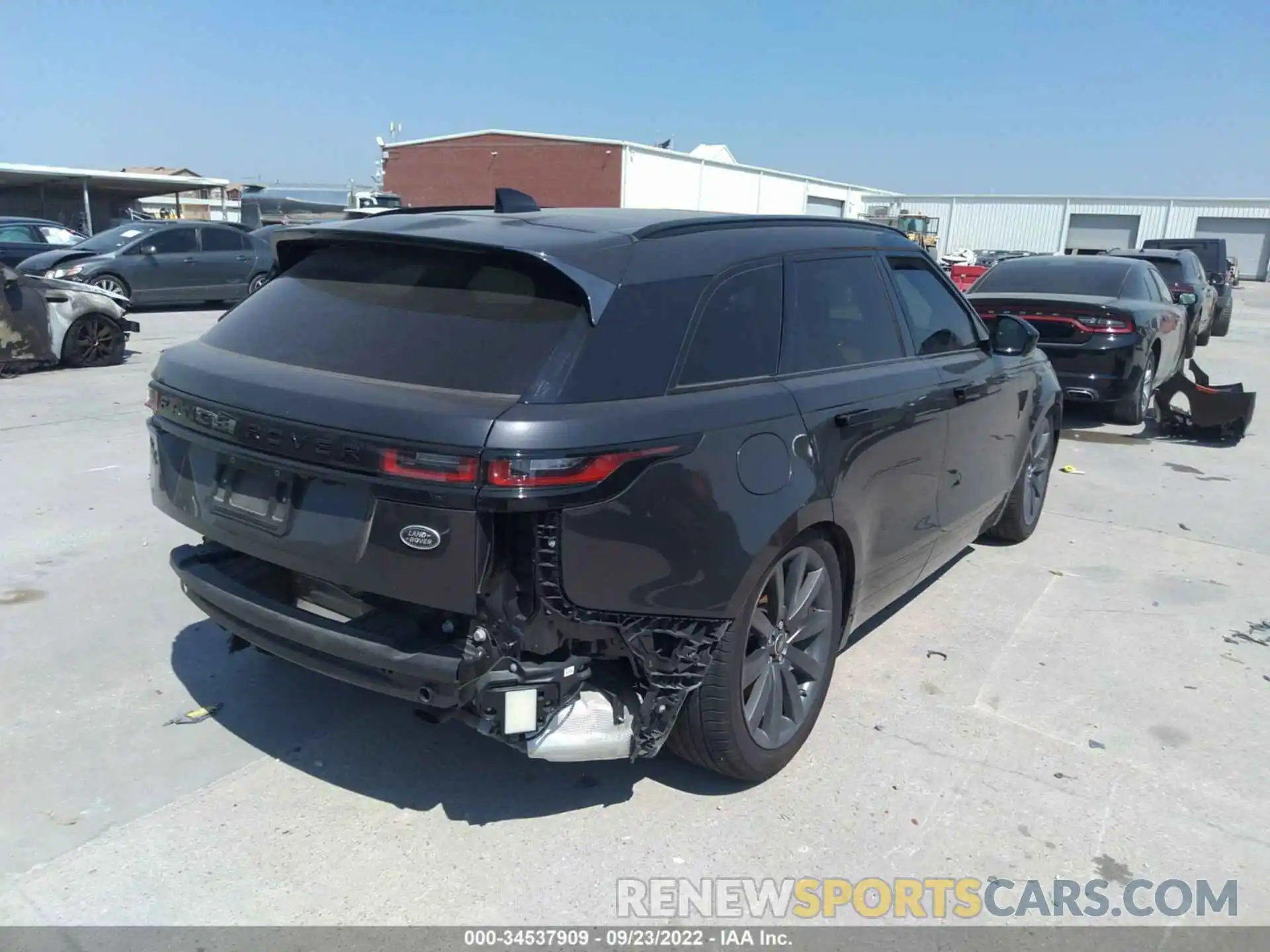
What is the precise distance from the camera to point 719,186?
154ft

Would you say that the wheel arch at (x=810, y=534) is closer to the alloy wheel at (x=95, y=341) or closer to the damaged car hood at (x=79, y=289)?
the damaged car hood at (x=79, y=289)

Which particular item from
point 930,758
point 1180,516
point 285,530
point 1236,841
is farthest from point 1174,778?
point 1180,516

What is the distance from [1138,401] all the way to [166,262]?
14.5 metres

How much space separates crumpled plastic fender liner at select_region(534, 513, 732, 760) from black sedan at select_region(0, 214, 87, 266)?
1807cm

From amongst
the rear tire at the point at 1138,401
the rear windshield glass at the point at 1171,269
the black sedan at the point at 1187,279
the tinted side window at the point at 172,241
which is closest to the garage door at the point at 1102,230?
the black sedan at the point at 1187,279

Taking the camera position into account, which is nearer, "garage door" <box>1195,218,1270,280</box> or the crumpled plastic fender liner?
the crumpled plastic fender liner

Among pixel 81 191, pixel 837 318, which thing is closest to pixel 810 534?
pixel 837 318

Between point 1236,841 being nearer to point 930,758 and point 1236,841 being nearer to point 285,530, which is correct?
point 930,758

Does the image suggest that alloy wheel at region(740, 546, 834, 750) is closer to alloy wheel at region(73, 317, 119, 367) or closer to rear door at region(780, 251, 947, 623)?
rear door at region(780, 251, 947, 623)

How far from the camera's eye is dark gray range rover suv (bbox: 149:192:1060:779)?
2518 mm

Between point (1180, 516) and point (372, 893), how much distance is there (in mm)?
6002

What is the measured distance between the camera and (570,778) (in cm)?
327

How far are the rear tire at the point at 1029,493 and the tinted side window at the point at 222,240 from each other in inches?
584
